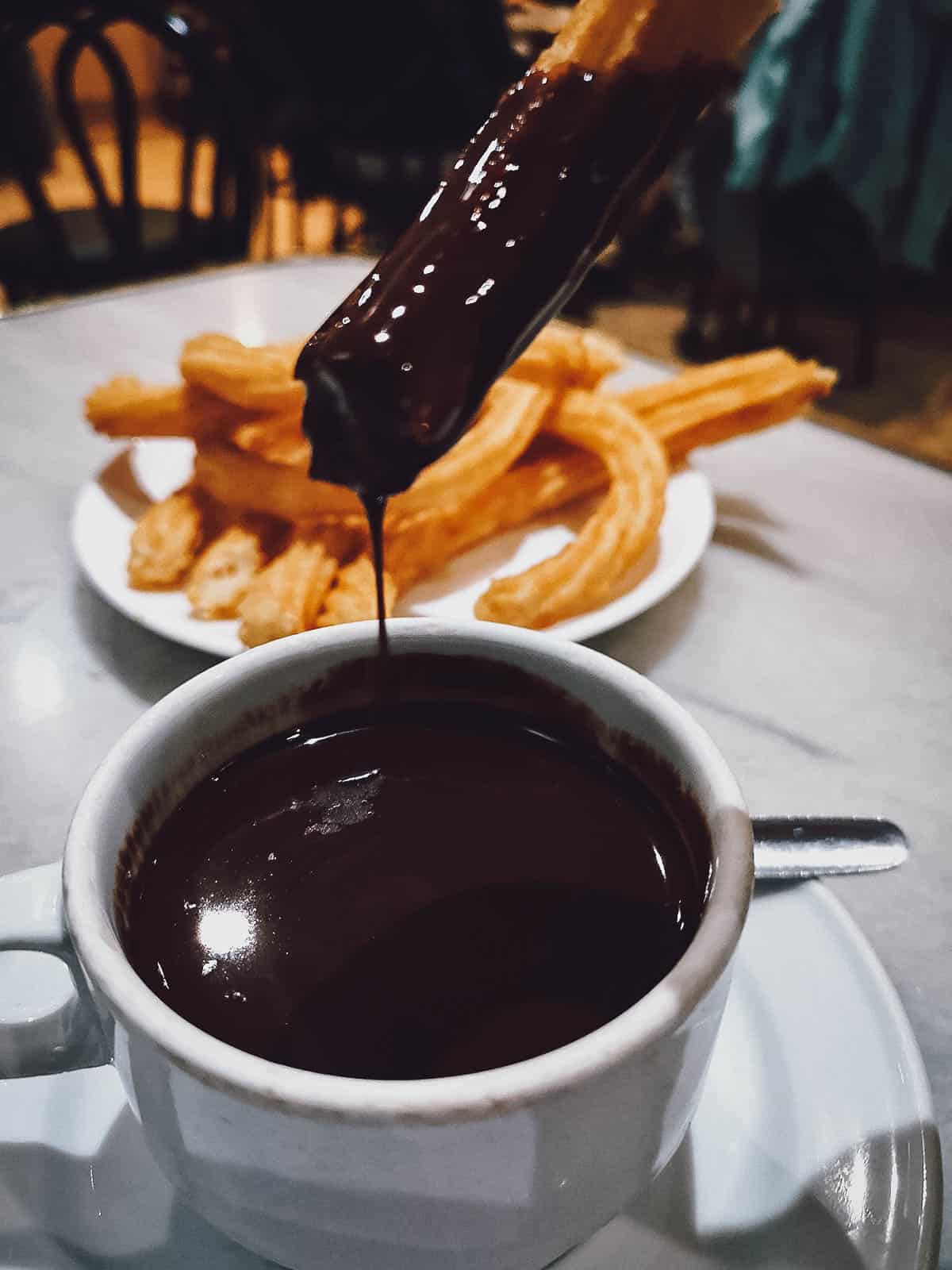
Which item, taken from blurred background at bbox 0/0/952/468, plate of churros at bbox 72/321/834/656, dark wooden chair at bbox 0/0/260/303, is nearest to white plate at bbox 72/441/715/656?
plate of churros at bbox 72/321/834/656

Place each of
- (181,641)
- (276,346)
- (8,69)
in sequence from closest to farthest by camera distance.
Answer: (181,641)
(276,346)
(8,69)

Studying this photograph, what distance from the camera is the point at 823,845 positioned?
0.45 meters

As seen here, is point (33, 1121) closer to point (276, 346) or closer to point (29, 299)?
point (276, 346)

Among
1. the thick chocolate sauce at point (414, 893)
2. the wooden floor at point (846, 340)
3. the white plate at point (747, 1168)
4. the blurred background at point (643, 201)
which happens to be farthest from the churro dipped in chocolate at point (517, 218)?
the wooden floor at point (846, 340)

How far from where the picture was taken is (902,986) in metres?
0.48

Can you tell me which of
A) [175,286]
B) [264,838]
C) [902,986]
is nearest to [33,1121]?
[264,838]

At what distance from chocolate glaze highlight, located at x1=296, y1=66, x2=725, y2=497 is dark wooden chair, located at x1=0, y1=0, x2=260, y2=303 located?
1511 millimetres

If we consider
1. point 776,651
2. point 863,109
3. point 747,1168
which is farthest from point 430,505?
point 863,109

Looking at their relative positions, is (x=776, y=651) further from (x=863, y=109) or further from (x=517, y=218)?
(x=863, y=109)

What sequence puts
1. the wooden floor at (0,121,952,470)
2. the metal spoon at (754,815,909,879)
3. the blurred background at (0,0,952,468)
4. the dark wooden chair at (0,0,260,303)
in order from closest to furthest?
1. the metal spoon at (754,815,909,879)
2. the dark wooden chair at (0,0,260,303)
3. the blurred background at (0,0,952,468)
4. the wooden floor at (0,121,952,470)

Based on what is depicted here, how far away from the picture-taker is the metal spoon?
1.45 feet

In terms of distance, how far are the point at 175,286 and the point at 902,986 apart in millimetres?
1091

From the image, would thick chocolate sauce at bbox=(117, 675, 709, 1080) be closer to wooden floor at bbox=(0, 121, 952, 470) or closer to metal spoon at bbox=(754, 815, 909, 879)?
metal spoon at bbox=(754, 815, 909, 879)

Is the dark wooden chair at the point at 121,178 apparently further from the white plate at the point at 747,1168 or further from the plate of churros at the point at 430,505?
the white plate at the point at 747,1168
